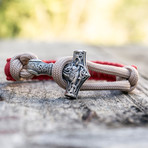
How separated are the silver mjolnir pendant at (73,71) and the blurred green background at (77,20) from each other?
519cm

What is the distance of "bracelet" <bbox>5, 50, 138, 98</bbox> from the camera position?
1000 mm

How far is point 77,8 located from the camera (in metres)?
6.91

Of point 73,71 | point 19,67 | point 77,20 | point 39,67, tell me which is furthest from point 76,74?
point 77,20

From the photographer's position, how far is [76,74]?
99 centimetres

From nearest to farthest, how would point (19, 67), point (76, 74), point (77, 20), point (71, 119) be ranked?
point (71, 119) → point (76, 74) → point (19, 67) → point (77, 20)

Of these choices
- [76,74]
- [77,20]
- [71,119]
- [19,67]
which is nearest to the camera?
[71,119]

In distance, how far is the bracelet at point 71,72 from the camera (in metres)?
1.00

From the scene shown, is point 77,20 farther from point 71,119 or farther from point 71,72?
point 71,119

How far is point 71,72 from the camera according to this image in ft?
3.31

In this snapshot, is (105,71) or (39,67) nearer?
(39,67)

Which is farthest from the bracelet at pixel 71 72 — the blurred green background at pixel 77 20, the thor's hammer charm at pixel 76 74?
the blurred green background at pixel 77 20

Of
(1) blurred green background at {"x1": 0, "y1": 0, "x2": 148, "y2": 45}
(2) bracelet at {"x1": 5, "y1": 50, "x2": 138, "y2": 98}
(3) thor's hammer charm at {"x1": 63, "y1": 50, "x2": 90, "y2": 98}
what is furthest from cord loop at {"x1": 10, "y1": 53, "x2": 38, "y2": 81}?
(1) blurred green background at {"x1": 0, "y1": 0, "x2": 148, "y2": 45}

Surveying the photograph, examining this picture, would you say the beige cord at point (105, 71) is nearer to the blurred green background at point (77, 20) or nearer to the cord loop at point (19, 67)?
the cord loop at point (19, 67)

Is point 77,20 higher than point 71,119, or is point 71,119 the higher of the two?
point 71,119
